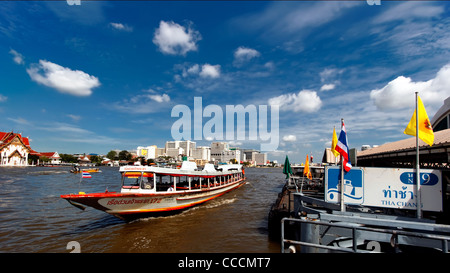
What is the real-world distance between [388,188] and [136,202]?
1213cm

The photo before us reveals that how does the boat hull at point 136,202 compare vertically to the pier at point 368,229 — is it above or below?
below

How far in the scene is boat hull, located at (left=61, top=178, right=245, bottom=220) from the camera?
11435 mm

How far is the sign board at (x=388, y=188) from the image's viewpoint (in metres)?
6.00

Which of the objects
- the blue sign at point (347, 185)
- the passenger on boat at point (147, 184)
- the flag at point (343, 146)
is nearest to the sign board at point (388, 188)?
the blue sign at point (347, 185)

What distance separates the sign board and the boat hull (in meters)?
10.3

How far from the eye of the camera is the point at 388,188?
6297 mm

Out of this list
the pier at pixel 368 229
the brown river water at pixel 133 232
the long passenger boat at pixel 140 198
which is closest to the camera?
the pier at pixel 368 229

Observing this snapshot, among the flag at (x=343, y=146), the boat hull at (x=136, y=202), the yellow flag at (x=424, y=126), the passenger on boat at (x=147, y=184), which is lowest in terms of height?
the boat hull at (x=136, y=202)

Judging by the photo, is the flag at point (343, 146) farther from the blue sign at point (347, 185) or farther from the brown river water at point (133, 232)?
the brown river water at point (133, 232)

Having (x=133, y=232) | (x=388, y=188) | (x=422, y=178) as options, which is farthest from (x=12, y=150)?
(x=422, y=178)

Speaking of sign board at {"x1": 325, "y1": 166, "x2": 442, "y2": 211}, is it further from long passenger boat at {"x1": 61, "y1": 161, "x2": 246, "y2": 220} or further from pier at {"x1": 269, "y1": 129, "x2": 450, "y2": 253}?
long passenger boat at {"x1": 61, "y1": 161, "x2": 246, "y2": 220}

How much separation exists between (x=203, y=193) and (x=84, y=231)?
9316mm
